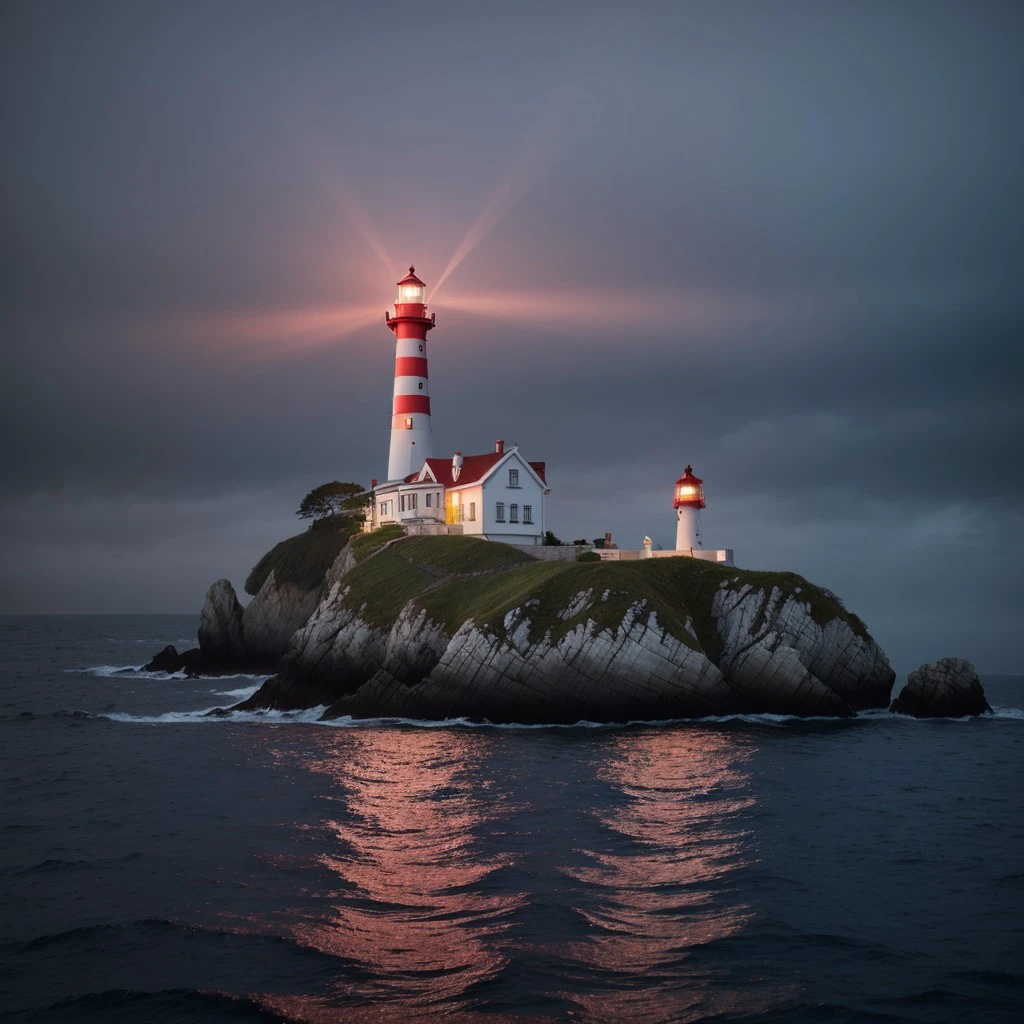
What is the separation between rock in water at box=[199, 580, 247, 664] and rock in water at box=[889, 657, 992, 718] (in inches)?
2052

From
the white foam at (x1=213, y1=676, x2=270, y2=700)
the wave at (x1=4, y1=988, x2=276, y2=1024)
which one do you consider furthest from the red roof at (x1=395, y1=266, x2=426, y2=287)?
the wave at (x1=4, y1=988, x2=276, y2=1024)

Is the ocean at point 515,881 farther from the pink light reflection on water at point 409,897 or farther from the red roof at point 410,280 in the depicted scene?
the red roof at point 410,280

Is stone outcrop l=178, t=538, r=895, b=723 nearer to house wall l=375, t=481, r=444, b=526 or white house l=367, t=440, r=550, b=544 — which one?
white house l=367, t=440, r=550, b=544

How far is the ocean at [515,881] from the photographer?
1623 cm

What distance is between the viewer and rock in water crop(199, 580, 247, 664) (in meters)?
81.2

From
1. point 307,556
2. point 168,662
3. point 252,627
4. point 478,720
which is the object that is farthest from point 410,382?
point 478,720

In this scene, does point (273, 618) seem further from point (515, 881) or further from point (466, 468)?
point (515, 881)

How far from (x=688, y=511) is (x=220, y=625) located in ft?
129

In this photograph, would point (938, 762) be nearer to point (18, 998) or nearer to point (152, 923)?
point (152, 923)

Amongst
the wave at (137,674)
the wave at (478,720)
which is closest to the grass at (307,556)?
the wave at (137,674)

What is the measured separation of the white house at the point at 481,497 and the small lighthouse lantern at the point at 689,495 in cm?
1097

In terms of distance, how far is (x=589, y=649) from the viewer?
4609cm

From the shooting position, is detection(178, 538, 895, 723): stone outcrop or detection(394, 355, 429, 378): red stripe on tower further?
detection(394, 355, 429, 378): red stripe on tower

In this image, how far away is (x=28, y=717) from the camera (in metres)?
53.3
